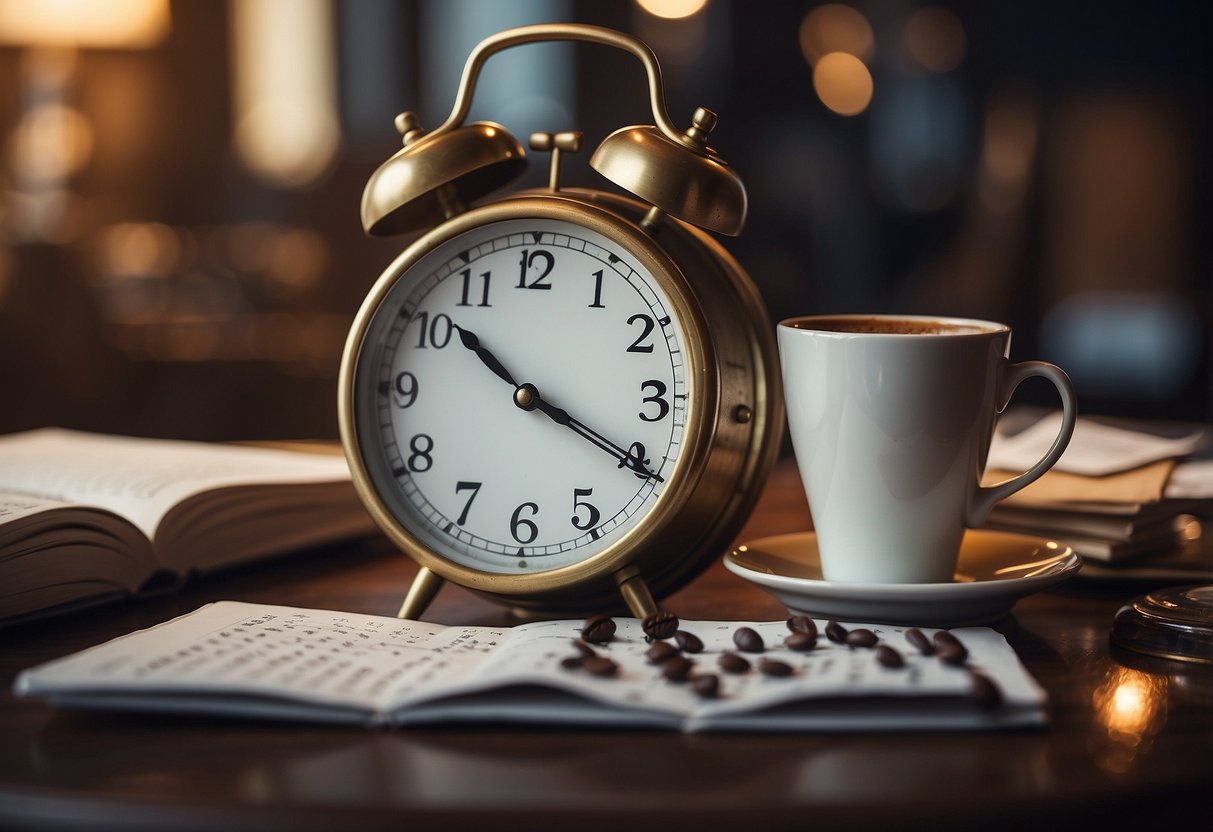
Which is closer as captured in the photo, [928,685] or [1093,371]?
[928,685]

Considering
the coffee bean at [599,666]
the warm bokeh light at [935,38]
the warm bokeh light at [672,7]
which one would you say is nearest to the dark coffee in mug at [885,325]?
the coffee bean at [599,666]

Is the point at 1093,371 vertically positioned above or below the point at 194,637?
below

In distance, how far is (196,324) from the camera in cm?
408

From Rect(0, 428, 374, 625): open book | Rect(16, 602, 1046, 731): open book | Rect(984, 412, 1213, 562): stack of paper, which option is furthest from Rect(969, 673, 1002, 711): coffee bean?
Rect(0, 428, 374, 625): open book

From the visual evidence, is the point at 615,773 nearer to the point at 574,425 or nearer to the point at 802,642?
the point at 802,642

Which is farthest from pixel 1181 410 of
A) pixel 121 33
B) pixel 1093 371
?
pixel 121 33

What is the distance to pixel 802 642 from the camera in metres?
0.76

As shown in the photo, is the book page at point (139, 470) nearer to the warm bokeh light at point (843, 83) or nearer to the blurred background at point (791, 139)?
the blurred background at point (791, 139)

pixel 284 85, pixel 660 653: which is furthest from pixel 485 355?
pixel 284 85

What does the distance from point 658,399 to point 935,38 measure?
19.0 feet

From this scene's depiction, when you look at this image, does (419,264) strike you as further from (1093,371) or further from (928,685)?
(1093,371)

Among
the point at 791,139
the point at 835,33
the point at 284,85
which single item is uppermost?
the point at 835,33

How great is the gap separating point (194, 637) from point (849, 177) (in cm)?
556

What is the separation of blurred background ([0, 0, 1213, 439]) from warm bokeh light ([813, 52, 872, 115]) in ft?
0.04
